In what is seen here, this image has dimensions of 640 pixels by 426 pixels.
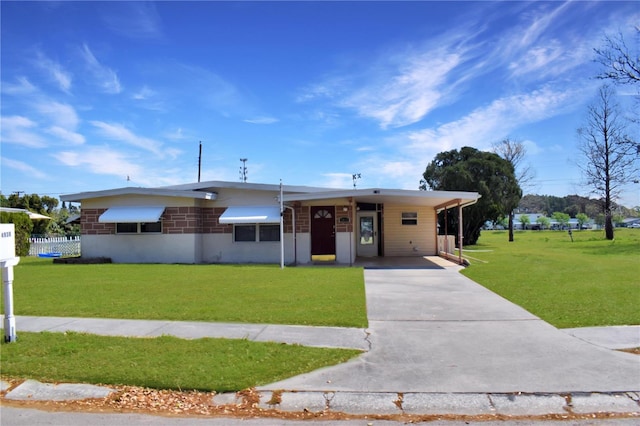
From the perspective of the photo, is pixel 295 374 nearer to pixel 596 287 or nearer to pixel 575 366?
pixel 575 366

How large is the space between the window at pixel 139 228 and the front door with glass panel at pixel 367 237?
29.7ft

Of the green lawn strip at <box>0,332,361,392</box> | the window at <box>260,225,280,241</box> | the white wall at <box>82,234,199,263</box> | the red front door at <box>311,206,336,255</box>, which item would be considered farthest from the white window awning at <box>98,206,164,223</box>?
the green lawn strip at <box>0,332,361,392</box>

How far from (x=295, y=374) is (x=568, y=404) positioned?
268 cm

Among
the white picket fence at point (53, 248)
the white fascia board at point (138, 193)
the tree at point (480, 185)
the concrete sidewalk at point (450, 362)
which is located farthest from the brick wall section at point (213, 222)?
the tree at point (480, 185)

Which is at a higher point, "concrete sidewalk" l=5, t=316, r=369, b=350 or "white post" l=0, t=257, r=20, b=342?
"white post" l=0, t=257, r=20, b=342

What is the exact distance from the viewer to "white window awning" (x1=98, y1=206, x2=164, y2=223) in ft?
60.2

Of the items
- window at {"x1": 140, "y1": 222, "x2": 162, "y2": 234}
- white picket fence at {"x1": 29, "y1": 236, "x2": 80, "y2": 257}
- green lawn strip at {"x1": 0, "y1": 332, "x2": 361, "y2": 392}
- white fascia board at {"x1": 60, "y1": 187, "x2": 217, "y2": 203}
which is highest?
white fascia board at {"x1": 60, "y1": 187, "x2": 217, "y2": 203}

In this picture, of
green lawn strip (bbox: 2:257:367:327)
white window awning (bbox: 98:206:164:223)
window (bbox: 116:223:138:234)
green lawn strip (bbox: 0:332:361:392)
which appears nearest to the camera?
green lawn strip (bbox: 0:332:361:392)

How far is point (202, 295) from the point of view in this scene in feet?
32.9

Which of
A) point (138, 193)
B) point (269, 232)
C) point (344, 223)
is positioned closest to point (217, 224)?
point (269, 232)

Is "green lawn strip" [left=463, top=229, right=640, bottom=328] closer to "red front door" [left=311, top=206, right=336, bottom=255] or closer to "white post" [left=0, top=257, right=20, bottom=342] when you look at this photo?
"red front door" [left=311, top=206, right=336, bottom=255]

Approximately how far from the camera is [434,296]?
10.1 meters

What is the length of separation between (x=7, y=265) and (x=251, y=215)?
1217 centimetres

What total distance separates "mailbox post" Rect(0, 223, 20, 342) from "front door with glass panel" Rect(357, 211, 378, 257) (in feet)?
55.5
